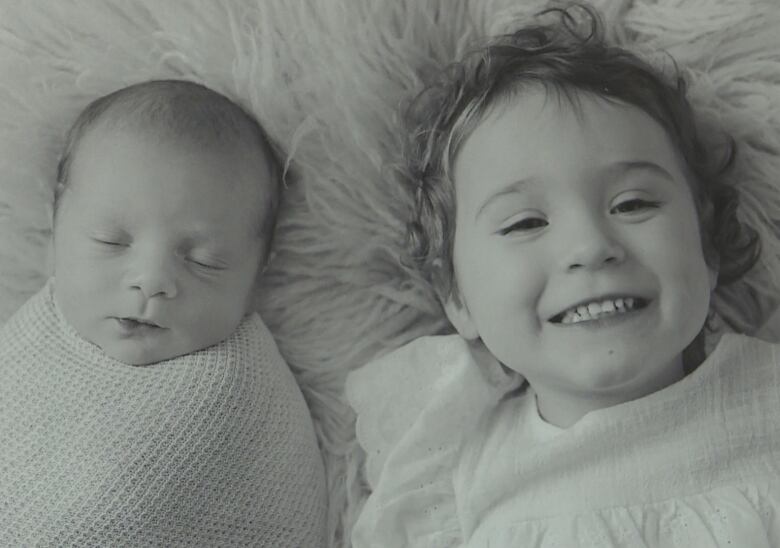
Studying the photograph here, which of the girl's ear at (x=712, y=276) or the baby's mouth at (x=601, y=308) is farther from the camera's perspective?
the girl's ear at (x=712, y=276)

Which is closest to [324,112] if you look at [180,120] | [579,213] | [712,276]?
[180,120]

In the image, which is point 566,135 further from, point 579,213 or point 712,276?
point 712,276

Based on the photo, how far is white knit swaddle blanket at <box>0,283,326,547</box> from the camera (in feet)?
4.06

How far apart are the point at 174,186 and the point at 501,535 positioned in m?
0.57

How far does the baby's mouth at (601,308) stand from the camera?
1.18 metres

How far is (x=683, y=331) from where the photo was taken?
119 cm

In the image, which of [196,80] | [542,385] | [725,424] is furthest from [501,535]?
[196,80]

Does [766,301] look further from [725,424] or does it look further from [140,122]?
[140,122]

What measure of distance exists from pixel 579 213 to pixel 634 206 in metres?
0.08

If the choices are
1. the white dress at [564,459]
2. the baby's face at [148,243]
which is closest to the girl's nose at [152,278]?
the baby's face at [148,243]

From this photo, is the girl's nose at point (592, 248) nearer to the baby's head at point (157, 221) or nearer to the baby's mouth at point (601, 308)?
the baby's mouth at point (601, 308)

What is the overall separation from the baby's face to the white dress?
239mm

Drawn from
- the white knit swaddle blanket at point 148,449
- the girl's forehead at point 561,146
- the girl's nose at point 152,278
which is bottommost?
the white knit swaddle blanket at point 148,449

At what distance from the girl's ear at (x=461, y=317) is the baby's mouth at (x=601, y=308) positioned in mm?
175
